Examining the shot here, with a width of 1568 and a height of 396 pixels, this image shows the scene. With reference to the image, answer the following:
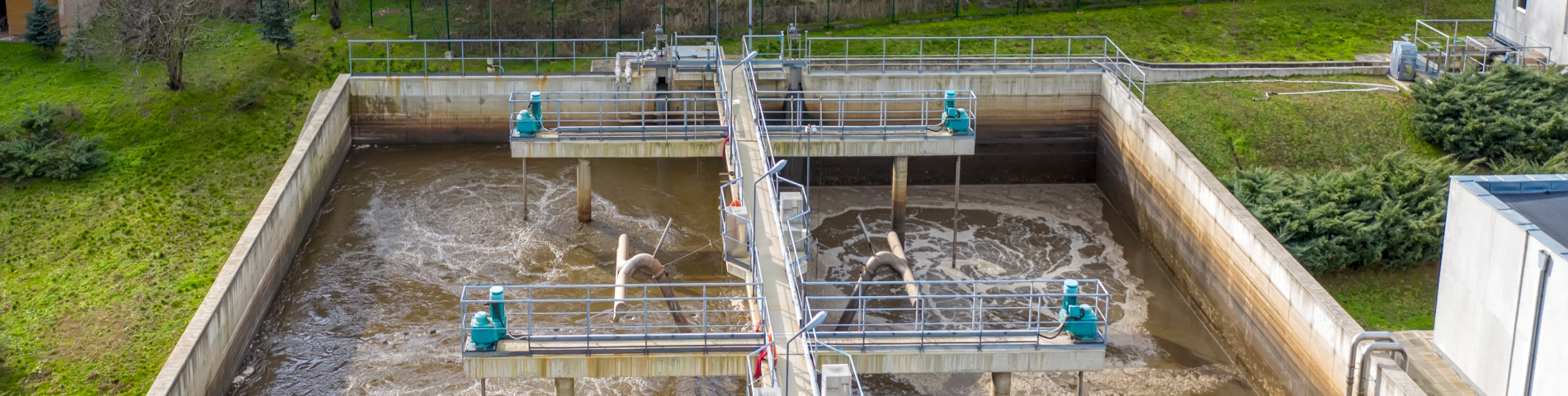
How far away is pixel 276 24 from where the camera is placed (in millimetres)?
32281

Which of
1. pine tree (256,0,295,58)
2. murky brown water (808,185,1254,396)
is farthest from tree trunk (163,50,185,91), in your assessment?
murky brown water (808,185,1254,396)

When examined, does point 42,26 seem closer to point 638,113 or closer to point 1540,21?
point 638,113

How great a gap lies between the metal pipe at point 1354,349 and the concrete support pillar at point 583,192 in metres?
13.5

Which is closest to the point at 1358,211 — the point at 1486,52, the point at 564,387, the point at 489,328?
the point at 1486,52

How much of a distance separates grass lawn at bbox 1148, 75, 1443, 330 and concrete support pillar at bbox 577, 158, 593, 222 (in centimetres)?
1104

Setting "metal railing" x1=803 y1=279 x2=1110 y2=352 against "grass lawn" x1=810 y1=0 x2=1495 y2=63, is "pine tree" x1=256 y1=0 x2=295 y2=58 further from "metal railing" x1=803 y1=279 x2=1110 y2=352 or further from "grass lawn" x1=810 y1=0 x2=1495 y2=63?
"metal railing" x1=803 y1=279 x2=1110 y2=352

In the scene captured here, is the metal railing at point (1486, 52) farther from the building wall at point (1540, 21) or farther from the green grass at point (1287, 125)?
the green grass at point (1287, 125)

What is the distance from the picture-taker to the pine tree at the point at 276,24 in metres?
32.0

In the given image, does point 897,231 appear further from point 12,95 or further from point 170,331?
point 12,95

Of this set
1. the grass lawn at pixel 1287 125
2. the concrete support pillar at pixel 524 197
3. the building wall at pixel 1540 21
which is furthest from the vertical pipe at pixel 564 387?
the building wall at pixel 1540 21

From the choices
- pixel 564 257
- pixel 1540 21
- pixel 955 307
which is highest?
pixel 1540 21

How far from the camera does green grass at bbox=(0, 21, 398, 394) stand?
19922 millimetres

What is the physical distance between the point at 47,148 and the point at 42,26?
605 centimetres

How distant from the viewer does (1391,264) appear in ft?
75.5
